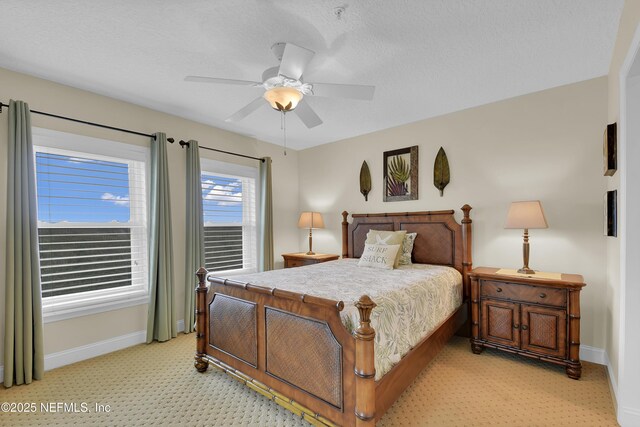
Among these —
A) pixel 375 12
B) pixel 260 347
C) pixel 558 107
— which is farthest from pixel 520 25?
pixel 260 347

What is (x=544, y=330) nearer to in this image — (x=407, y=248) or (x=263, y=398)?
(x=407, y=248)

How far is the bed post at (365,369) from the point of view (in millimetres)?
1633

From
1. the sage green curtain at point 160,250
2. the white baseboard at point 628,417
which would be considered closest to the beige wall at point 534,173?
the white baseboard at point 628,417

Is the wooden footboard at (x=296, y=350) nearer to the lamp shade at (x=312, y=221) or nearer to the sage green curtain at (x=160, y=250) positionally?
the sage green curtain at (x=160, y=250)

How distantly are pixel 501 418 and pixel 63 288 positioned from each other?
12.3ft

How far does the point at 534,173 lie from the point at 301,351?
2819mm

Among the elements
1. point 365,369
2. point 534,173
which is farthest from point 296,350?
point 534,173

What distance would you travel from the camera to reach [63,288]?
289 cm

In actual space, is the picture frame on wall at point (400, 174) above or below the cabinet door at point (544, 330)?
above

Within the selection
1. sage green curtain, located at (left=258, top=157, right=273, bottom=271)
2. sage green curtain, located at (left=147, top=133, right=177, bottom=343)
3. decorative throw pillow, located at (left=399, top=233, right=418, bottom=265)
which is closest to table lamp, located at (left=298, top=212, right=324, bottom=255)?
sage green curtain, located at (left=258, top=157, right=273, bottom=271)

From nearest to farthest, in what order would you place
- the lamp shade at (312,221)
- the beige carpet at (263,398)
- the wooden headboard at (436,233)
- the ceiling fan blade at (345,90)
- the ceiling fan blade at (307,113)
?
the beige carpet at (263,398) → the ceiling fan blade at (345,90) → the ceiling fan blade at (307,113) → the wooden headboard at (436,233) → the lamp shade at (312,221)

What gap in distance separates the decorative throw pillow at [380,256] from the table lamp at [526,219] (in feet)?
3.68

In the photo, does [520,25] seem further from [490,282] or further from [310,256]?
[310,256]

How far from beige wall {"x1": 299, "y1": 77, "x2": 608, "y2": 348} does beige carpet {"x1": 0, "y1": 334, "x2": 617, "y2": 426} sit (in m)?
0.85
